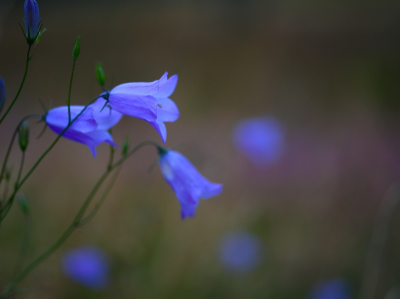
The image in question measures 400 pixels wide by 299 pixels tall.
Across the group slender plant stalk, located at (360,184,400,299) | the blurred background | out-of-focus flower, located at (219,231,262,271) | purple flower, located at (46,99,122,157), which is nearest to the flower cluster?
purple flower, located at (46,99,122,157)

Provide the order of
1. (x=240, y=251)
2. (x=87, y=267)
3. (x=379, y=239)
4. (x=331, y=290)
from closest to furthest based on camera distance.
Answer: (x=379, y=239)
(x=87, y=267)
(x=331, y=290)
(x=240, y=251)

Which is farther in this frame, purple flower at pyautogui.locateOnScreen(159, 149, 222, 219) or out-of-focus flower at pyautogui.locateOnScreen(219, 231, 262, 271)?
out-of-focus flower at pyautogui.locateOnScreen(219, 231, 262, 271)

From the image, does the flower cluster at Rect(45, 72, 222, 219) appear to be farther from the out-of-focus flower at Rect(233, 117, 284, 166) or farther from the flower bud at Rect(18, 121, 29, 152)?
the out-of-focus flower at Rect(233, 117, 284, 166)

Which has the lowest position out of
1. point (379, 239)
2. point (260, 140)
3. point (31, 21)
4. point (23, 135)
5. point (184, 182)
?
point (260, 140)

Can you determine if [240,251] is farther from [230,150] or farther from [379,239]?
[230,150]

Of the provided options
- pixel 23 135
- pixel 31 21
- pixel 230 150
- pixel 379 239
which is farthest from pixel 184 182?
pixel 230 150

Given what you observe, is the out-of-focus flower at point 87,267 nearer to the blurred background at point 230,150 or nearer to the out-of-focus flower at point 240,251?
the blurred background at point 230,150

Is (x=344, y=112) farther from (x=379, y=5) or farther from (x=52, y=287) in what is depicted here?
(x=52, y=287)
